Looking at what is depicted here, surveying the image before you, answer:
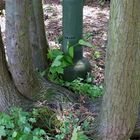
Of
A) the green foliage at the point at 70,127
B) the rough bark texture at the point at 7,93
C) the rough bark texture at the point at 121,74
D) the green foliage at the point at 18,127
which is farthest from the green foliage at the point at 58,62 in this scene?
the rough bark texture at the point at 121,74

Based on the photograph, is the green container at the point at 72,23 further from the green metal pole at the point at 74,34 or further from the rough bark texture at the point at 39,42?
the rough bark texture at the point at 39,42

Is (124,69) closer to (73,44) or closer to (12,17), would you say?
(12,17)

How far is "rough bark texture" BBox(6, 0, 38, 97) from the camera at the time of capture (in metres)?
3.02

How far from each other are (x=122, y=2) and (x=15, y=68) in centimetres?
120

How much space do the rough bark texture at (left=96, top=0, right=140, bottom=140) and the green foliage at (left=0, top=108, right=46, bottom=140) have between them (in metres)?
0.52

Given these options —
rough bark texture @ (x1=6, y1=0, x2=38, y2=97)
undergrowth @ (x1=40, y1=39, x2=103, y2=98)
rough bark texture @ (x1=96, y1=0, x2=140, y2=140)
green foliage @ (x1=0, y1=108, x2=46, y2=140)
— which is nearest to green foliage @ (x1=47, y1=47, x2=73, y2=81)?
undergrowth @ (x1=40, y1=39, x2=103, y2=98)

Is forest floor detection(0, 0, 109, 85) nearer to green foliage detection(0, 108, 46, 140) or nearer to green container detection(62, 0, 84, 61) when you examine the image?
green container detection(62, 0, 84, 61)

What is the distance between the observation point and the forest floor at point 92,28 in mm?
5090

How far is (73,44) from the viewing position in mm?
4105

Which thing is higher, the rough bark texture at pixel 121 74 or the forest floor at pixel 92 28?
the rough bark texture at pixel 121 74

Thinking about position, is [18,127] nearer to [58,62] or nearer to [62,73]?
[58,62]

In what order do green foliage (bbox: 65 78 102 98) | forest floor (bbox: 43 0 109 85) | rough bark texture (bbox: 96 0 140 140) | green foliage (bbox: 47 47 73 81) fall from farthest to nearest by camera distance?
forest floor (bbox: 43 0 109 85) < green foliage (bbox: 47 47 73 81) < green foliage (bbox: 65 78 102 98) < rough bark texture (bbox: 96 0 140 140)

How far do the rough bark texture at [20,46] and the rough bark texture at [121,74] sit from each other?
768mm

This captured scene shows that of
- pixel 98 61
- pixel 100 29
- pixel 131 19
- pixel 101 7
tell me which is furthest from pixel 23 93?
pixel 101 7
